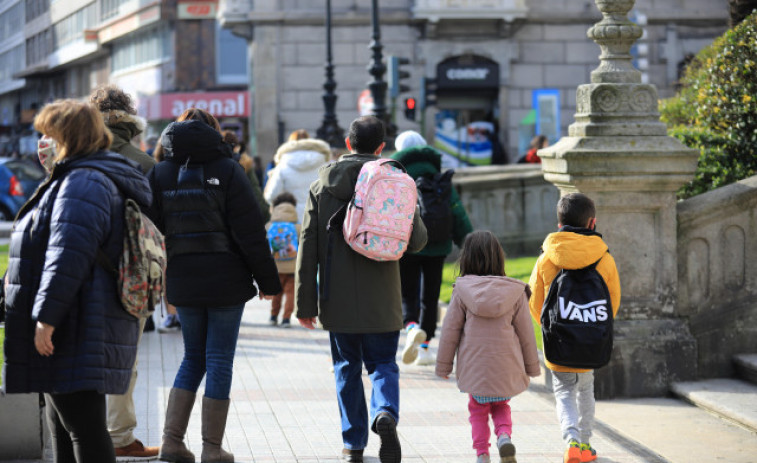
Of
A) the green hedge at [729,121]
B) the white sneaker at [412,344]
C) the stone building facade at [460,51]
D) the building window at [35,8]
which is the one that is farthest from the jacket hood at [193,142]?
the building window at [35,8]

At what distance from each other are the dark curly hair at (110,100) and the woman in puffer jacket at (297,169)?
17.2 ft

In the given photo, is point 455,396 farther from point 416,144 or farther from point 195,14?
point 195,14

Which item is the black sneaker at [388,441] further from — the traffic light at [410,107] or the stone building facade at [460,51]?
the stone building facade at [460,51]

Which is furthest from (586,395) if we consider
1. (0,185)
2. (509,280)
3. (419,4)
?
(419,4)

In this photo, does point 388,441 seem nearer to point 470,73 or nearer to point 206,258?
point 206,258

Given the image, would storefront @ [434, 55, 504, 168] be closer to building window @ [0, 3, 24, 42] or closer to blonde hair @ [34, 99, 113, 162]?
blonde hair @ [34, 99, 113, 162]

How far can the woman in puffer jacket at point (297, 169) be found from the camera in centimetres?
1192

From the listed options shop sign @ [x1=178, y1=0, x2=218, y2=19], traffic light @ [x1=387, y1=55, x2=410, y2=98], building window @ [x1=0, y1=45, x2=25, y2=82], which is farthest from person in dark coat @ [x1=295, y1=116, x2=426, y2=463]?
building window @ [x1=0, y1=45, x2=25, y2=82]

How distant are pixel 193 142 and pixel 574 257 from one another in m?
2.01

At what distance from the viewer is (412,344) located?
897 cm

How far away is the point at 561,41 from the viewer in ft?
108

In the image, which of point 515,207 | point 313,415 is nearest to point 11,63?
point 515,207

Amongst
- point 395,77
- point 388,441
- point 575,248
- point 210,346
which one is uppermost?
point 395,77

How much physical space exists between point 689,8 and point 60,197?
29839 millimetres
